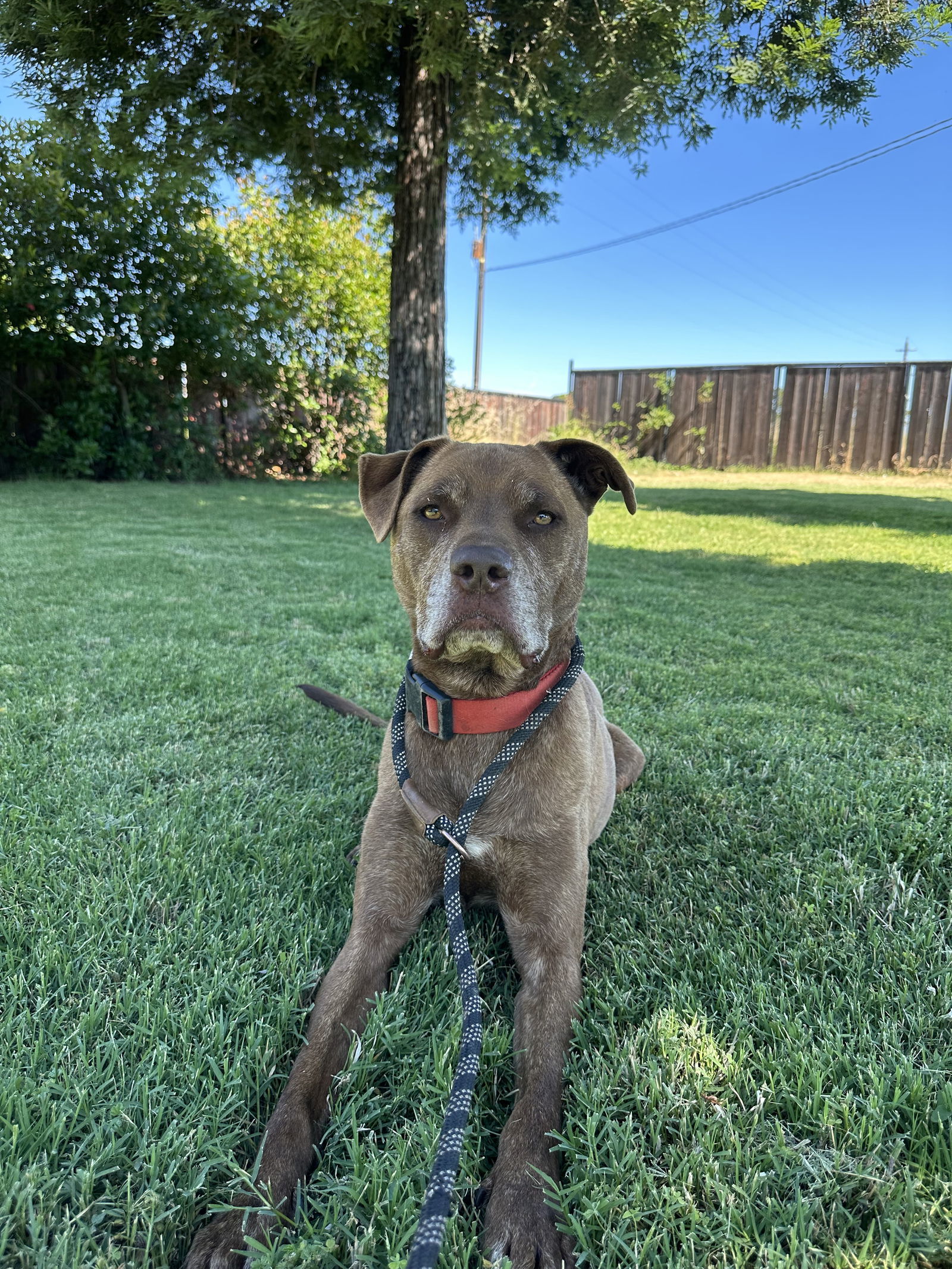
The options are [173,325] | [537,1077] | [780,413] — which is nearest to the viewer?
[537,1077]

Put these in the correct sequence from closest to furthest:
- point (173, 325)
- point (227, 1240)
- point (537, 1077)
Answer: point (227, 1240)
point (537, 1077)
point (173, 325)

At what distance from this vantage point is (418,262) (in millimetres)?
8930

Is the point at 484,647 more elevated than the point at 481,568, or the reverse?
the point at 481,568

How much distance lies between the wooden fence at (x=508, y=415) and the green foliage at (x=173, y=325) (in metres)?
3.33

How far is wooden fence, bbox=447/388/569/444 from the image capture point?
19.2 meters

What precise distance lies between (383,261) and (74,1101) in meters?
17.3

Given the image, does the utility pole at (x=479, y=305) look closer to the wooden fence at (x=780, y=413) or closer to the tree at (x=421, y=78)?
the wooden fence at (x=780, y=413)

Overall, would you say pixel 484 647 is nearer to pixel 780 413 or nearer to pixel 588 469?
pixel 588 469

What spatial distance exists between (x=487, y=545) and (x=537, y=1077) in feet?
3.94

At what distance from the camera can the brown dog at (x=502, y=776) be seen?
5.13 ft

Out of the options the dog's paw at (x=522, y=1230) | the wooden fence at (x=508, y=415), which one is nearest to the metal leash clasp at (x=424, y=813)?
the dog's paw at (x=522, y=1230)

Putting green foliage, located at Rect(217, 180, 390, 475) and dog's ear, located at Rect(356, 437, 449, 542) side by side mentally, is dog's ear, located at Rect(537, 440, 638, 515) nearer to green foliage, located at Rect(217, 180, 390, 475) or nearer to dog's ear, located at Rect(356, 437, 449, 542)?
dog's ear, located at Rect(356, 437, 449, 542)

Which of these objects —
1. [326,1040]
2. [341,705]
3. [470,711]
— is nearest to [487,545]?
[470,711]

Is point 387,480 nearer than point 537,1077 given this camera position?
No
